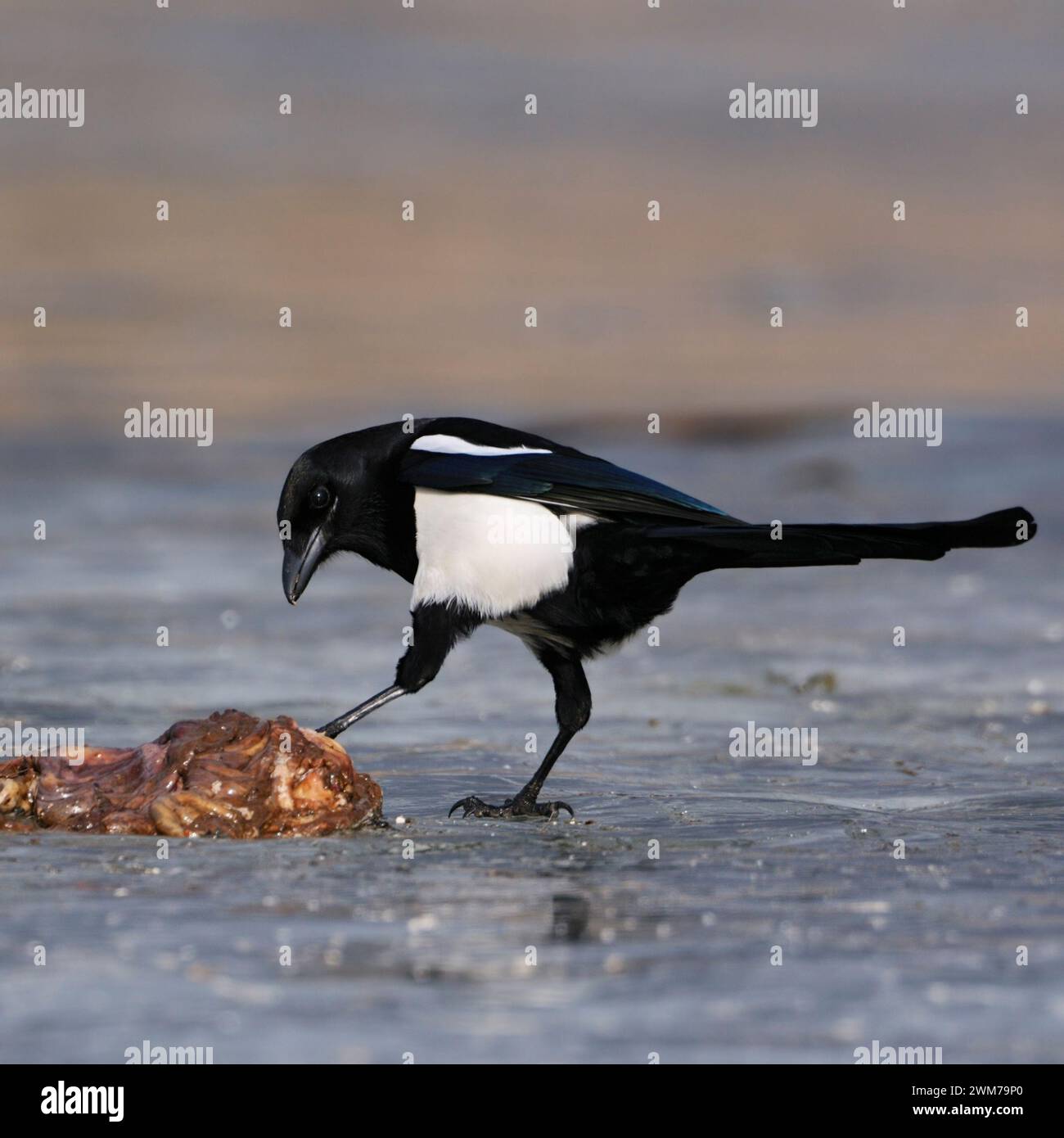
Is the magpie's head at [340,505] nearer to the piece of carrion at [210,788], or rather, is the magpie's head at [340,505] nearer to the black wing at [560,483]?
the black wing at [560,483]

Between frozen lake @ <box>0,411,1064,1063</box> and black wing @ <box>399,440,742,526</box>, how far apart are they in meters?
0.89

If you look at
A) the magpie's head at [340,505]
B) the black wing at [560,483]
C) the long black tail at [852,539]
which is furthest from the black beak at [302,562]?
the long black tail at [852,539]

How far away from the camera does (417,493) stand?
6.18 m

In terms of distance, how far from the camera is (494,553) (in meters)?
6.01

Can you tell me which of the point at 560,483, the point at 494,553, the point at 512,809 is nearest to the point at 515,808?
the point at 512,809

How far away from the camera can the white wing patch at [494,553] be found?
597 centimetres

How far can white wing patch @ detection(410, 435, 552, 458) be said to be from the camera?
6.16 meters

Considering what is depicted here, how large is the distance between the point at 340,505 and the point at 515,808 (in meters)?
1.10

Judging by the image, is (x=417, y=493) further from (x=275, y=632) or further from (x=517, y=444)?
(x=275, y=632)

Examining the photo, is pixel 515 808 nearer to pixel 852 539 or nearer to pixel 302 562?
pixel 302 562

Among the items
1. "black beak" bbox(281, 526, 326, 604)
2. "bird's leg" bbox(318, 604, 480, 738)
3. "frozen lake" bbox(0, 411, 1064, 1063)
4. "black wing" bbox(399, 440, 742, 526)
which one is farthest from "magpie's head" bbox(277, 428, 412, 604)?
"frozen lake" bbox(0, 411, 1064, 1063)

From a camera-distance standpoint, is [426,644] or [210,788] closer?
[210,788]

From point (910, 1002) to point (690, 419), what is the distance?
13.3 m
